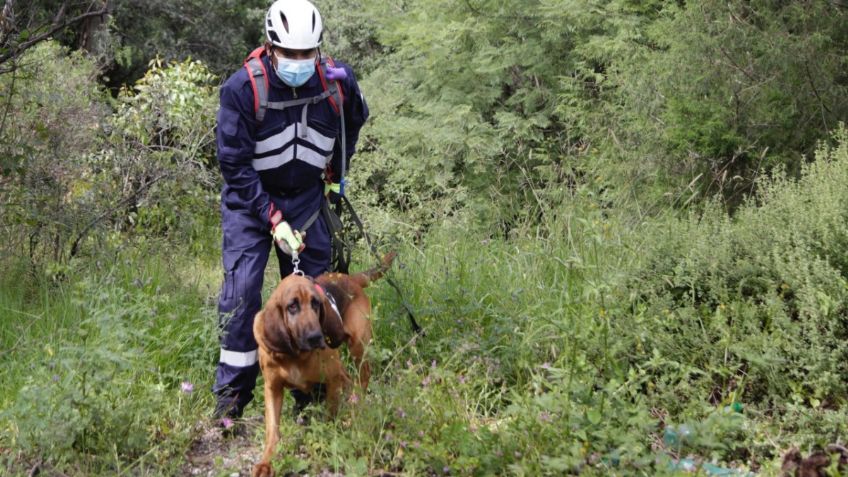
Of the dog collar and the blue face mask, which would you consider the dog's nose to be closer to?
the dog collar

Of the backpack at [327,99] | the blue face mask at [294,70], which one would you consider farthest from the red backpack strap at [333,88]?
the blue face mask at [294,70]

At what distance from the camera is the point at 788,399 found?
4.66m

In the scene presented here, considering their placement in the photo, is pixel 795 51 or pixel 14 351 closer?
pixel 14 351

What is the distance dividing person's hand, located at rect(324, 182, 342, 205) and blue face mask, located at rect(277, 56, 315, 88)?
2.57 ft

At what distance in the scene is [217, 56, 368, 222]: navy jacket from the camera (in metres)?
5.00

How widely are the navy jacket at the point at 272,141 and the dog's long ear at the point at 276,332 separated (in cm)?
73

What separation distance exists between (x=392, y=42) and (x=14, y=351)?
983cm

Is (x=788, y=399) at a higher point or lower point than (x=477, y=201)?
higher

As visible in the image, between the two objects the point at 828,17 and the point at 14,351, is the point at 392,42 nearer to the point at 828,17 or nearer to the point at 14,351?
the point at 828,17

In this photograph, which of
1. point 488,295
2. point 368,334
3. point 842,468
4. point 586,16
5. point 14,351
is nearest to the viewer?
point 842,468

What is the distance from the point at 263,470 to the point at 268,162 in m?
1.78

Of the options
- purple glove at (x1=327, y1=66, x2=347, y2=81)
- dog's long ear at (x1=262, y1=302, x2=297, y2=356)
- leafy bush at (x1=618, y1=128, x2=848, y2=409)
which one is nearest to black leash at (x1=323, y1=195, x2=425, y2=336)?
purple glove at (x1=327, y1=66, x2=347, y2=81)

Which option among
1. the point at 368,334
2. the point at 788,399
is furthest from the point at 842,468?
the point at 368,334

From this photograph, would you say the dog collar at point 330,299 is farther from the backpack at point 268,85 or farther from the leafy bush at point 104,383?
the backpack at point 268,85
